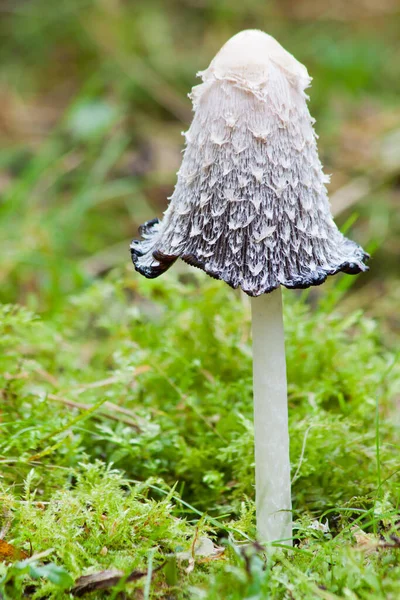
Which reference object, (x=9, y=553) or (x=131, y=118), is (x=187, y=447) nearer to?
(x=9, y=553)

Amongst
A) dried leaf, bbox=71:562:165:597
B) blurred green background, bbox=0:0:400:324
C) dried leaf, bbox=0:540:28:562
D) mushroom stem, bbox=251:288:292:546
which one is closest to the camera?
dried leaf, bbox=71:562:165:597

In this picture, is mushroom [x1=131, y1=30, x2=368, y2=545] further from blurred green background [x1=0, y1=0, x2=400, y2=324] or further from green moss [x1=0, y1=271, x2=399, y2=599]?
blurred green background [x1=0, y1=0, x2=400, y2=324]

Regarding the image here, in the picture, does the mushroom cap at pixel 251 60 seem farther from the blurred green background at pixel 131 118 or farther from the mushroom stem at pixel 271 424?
the blurred green background at pixel 131 118

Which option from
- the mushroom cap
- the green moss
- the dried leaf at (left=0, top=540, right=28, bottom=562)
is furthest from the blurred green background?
the mushroom cap

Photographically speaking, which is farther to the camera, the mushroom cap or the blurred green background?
the blurred green background

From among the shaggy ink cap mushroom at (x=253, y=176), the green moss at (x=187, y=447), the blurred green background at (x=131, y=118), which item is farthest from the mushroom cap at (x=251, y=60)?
the blurred green background at (x=131, y=118)

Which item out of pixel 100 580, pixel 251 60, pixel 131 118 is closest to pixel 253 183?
pixel 251 60

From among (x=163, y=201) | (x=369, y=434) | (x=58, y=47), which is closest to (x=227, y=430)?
(x=369, y=434)
